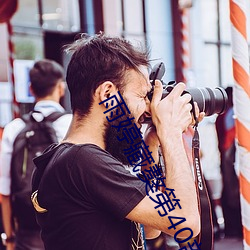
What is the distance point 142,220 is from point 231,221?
11.9 feet

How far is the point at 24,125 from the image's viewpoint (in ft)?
8.98

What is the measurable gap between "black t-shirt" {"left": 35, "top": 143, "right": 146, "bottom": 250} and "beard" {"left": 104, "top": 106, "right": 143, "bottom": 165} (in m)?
0.07

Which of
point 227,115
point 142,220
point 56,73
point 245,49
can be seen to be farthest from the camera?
point 227,115

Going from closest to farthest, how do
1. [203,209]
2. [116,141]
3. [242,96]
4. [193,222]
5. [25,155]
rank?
[193,222] < [116,141] < [203,209] < [242,96] < [25,155]

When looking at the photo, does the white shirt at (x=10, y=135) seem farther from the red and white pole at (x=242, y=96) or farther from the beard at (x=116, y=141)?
the beard at (x=116, y=141)

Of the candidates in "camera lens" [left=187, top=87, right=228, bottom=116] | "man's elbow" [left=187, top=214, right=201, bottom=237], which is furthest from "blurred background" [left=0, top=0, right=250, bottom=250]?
"man's elbow" [left=187, top=214, right=201, bottom=237]

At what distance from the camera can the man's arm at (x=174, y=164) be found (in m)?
1.30

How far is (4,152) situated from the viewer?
108 inches

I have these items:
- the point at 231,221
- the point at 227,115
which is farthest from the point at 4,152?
the point at 231,221

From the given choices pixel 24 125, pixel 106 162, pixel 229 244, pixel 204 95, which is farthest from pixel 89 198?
pixel 229 244

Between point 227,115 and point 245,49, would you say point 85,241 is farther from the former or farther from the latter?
point 227,115

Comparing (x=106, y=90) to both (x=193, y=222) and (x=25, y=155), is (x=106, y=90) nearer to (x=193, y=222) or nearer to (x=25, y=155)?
(x=193, y=222)

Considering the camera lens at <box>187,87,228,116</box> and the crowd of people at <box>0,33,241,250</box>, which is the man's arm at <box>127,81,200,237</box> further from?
the camera lens at <box>187,87,228,116</box>

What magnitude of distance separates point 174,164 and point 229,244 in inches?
162
